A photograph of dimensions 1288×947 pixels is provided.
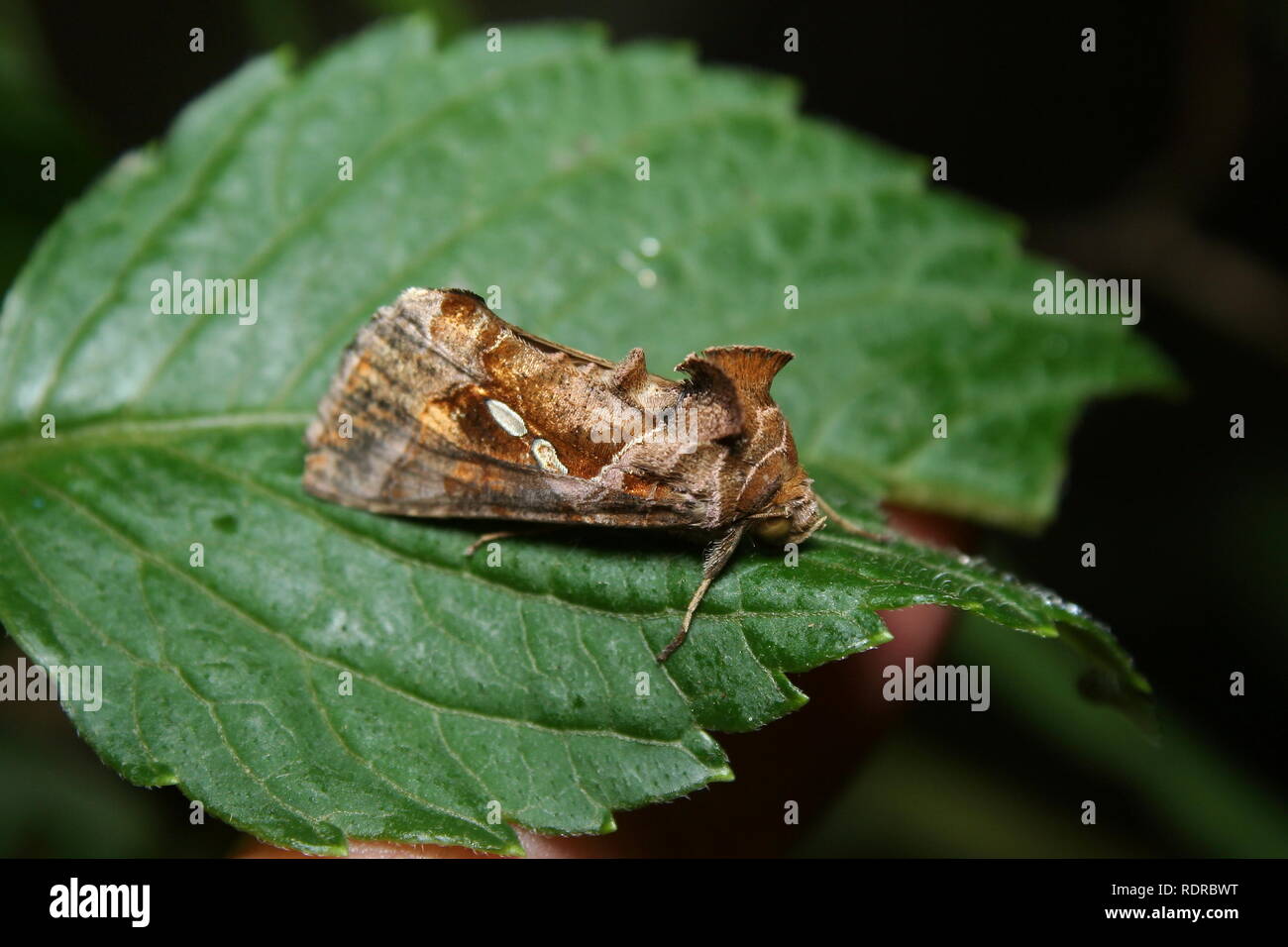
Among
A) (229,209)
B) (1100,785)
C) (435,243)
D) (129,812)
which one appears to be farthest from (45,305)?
(1100,785)

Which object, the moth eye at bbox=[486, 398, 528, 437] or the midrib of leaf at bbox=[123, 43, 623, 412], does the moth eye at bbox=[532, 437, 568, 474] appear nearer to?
the moth eye at bbox=[486, 398, 528, 437]

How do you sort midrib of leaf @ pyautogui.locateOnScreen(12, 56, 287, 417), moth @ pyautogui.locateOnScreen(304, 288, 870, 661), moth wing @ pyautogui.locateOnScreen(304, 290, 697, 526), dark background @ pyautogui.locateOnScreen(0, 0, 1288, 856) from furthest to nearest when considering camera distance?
1. dark background @ pyautogui.locateOnScreen(0, 0, 1288, 856)
2. midrib of leaf @ pyautogui.locateOnScreen(12, 56, 287, 417)
3. moth wing @ pyautogui.locateOnScreen(304, 290, 697, 526)
4. moth @ pyautogui.locateOnScreen(304, 288, 870, 661)

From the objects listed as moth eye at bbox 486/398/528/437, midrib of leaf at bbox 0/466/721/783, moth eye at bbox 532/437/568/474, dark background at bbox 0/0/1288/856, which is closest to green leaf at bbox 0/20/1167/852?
midrib of leaf at bbox 0/466/721/783

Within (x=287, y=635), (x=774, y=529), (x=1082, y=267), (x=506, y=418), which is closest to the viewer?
(x=287, y=635)

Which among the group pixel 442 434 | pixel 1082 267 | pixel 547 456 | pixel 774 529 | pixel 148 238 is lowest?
pixel 774 529

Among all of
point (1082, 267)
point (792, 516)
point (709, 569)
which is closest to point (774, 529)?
point (792, 516)

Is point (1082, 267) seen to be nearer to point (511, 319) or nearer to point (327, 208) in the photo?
point (511, 319)

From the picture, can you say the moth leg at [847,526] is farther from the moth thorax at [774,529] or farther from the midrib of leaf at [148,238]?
the midrib of leaf at [148,238]
